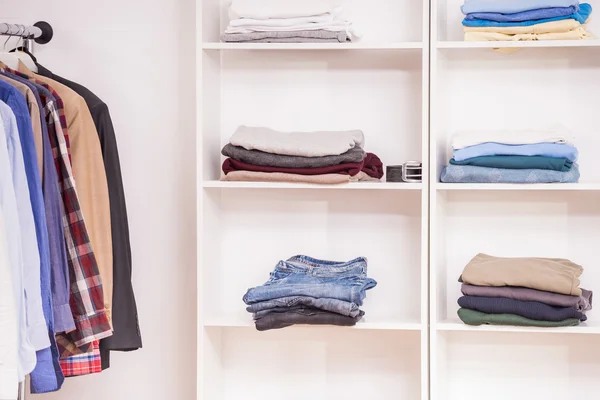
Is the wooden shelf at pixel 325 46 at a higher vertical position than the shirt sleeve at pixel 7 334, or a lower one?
higher

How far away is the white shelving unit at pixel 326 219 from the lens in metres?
2.56

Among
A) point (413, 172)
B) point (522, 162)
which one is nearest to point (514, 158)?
point (522, 162)

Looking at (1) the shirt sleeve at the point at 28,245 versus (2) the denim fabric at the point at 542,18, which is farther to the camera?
(2) the denim fabric at the point at 542,18

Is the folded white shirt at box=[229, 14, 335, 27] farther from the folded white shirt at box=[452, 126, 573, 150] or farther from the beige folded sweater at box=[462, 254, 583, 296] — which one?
the beige folded sweater at box=[462, 254, 583, 296]

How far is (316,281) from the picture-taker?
2.34 meters

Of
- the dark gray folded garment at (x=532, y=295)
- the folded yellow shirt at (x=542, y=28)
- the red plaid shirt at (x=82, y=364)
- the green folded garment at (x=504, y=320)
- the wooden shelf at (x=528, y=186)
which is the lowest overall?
the red plaid shirt at (x=82, y=364)

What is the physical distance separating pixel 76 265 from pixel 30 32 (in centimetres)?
79

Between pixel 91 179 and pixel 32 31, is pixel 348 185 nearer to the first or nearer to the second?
pixel 91 179

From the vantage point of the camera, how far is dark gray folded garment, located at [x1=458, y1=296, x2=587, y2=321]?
2.22m

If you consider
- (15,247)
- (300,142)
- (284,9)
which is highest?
(284,9)

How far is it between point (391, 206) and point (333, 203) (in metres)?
0.19

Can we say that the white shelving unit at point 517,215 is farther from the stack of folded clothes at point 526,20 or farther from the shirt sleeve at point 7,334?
the shirt sleeve at point 7,334

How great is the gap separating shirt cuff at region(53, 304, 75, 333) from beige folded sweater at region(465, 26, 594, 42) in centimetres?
134

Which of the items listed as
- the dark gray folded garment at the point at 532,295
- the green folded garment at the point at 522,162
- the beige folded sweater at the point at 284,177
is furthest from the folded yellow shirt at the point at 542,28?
the dark gray folded garment at the point at 532,295
